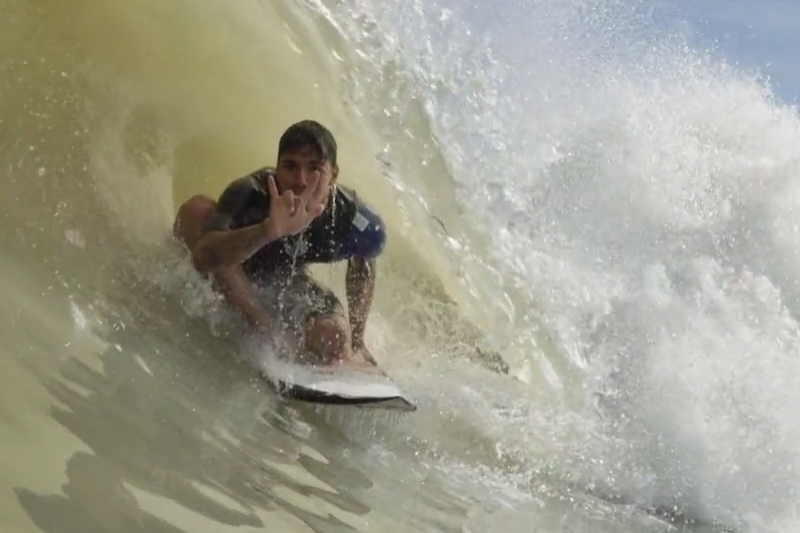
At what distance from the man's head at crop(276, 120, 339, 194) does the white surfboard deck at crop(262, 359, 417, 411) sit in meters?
0.44

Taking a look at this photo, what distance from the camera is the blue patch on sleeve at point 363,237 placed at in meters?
2.76

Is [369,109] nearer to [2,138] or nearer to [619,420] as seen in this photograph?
[619,420]

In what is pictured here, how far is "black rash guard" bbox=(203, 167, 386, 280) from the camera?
2467 mm

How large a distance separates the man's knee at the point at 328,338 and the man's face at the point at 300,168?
0.37 m

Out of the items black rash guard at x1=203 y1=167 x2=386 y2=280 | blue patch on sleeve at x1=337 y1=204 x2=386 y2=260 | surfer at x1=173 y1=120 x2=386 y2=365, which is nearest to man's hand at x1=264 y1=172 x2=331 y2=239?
surfer at x1=173 y1=120 x2=386 y2=365

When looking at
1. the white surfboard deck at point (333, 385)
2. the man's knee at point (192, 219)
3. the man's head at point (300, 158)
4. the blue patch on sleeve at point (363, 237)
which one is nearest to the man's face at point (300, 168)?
the man's head at point (300, 158)

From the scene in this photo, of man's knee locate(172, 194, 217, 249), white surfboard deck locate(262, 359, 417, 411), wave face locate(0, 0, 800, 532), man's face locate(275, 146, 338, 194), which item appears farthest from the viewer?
man's knee locate(172, 194, 217, 249)

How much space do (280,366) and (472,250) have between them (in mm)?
2222

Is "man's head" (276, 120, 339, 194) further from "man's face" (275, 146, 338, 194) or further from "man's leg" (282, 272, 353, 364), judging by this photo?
"man's leg" (282, 272, 353, 364)

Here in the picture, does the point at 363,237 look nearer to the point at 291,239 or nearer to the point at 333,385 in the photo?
the point at 291,239

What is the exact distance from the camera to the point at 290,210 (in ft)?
7.57

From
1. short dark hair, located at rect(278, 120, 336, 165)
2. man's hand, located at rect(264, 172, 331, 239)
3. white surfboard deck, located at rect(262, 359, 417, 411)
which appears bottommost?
white surfboard deck, located at rect(262, 359, 417, 411)

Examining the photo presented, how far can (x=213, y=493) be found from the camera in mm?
1646

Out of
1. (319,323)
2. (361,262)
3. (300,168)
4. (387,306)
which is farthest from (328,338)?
(387,306)
